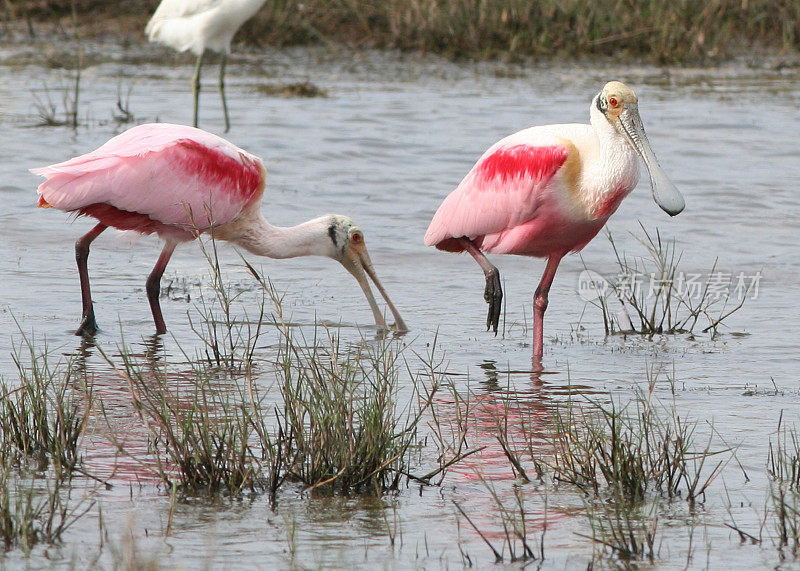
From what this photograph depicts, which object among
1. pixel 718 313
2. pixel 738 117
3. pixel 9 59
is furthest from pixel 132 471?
pixel 9 59

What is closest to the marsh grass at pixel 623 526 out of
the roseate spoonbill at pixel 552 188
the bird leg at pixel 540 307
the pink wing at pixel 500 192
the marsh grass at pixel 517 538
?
the marsh grass at pixel 517 538

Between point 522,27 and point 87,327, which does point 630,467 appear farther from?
point 522,27

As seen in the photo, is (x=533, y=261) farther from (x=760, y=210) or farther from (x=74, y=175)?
(x=74, y=175)

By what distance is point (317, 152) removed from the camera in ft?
40.5

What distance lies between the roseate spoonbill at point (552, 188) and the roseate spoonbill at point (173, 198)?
0.64 metres

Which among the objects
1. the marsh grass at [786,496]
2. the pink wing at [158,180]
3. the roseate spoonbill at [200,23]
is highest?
the roseate spoonbill at [200,23]

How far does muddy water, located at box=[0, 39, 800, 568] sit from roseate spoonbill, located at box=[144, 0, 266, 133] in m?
0.65

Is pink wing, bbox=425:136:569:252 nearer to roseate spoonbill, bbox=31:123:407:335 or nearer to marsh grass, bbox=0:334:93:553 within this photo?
roseate spoonbill, bbox=31:123:407:335

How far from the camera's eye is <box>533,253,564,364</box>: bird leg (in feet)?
21.4

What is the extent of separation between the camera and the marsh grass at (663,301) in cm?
675

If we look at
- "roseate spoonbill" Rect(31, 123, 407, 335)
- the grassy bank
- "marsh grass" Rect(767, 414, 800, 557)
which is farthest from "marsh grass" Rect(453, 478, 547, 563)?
the grassy bank

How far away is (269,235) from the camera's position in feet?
24.3

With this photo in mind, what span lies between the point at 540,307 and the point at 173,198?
1.90 m

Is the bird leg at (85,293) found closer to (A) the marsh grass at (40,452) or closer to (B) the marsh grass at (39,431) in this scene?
(A) the marsh grass at (40,452)
